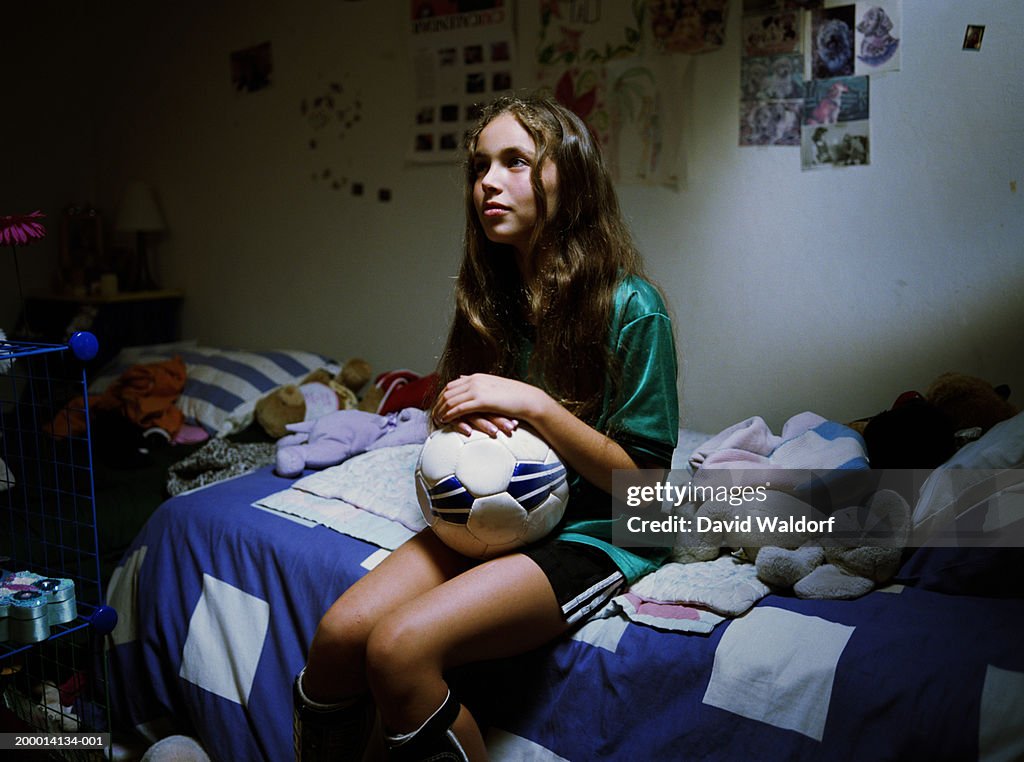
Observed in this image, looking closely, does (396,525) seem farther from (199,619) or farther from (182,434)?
(182,434)

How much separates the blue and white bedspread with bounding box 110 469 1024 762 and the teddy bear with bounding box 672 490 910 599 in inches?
1.3

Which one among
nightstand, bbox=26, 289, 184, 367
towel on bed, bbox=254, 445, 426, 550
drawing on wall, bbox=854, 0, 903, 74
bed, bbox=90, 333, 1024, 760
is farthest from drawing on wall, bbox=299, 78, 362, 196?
drawing on wall, bbox=854, 0, 903, 74

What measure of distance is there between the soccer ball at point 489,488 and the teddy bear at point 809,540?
0.34 m

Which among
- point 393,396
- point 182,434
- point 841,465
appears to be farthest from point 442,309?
point 841,465

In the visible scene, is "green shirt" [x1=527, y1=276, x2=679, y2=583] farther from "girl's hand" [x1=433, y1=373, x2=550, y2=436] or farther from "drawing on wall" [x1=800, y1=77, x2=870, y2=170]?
"drawing on wall" [x1=800, y1=77, x2=870, y2=170]

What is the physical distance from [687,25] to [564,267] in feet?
3.49

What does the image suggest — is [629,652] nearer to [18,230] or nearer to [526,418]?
[526,418]

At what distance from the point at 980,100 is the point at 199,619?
194cm

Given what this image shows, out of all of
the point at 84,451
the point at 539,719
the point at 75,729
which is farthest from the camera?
the point at 84,451

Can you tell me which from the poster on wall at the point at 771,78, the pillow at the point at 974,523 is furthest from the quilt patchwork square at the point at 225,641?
the poster on wall at the point at 771,78

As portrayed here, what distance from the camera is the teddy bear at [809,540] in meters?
1.39

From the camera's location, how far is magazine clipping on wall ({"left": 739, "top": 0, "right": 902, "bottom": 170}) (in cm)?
196

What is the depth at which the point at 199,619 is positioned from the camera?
5.73 feet

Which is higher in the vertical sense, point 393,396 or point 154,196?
point 154,196
